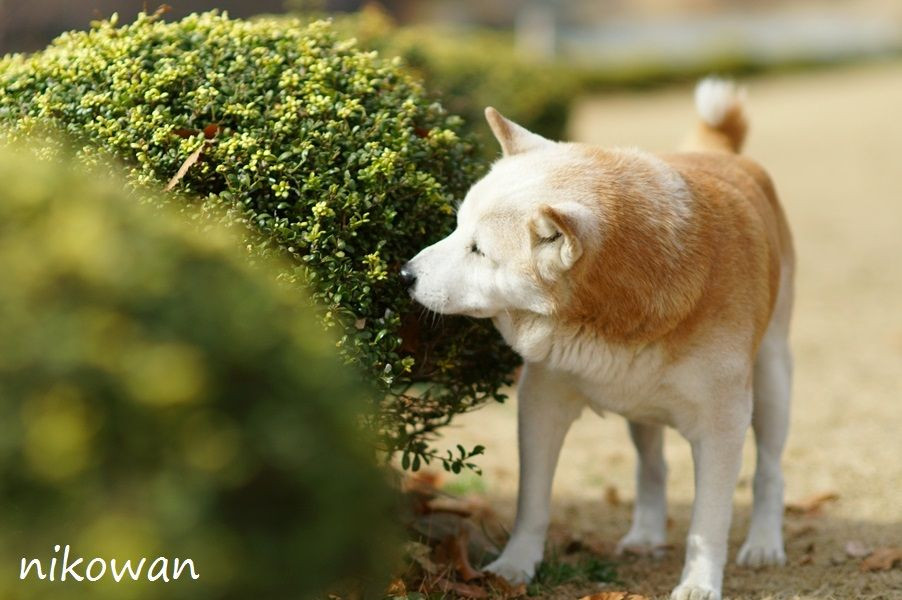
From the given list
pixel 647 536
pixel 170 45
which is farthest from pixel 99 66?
pixel 647 536

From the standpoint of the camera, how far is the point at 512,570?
390 centimetres

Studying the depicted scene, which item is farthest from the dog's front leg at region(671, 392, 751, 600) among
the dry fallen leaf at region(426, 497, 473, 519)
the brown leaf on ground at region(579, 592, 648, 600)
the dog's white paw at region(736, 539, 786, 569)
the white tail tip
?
the white tail tip

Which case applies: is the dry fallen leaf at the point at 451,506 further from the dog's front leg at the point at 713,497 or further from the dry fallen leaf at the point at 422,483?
the dog's front leg at the point at 713,497

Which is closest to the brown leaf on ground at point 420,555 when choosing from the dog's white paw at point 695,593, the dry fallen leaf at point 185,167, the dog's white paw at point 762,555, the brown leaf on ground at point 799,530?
the dog's white paw at point 695,593

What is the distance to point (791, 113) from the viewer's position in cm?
2206

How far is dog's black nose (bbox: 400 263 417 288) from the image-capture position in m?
3.49

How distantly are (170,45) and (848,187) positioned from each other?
12751 mm

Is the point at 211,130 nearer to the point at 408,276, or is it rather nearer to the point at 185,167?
the point at 185,167

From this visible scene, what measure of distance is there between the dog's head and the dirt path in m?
1.08

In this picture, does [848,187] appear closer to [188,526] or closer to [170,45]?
[170,45]

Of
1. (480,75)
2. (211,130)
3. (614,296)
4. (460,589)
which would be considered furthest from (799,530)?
(480,75)

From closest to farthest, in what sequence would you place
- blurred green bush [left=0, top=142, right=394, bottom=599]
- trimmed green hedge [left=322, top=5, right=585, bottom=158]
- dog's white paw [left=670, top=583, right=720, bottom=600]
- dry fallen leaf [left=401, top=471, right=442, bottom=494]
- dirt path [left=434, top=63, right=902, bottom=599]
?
blurred green bush [left=0, top=142, right=394, bottom=599] → dog's white paw [left=670, top=583, right=720, bottom=600] → dirt path [left=434, top=63, right=902, bottom=599] → dry fallen leaf [left=401, top=471, right=442, bottom=494] → trimmed green hedge [left=322, top=5, right=585, bottom=158]

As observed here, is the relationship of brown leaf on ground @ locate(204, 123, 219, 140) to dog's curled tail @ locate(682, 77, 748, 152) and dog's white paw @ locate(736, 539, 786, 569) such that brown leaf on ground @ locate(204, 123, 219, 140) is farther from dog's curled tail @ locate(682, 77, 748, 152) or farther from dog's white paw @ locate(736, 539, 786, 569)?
dog's white paw @ locate(736, 539, 786, 569)

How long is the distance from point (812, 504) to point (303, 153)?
2921 mm
